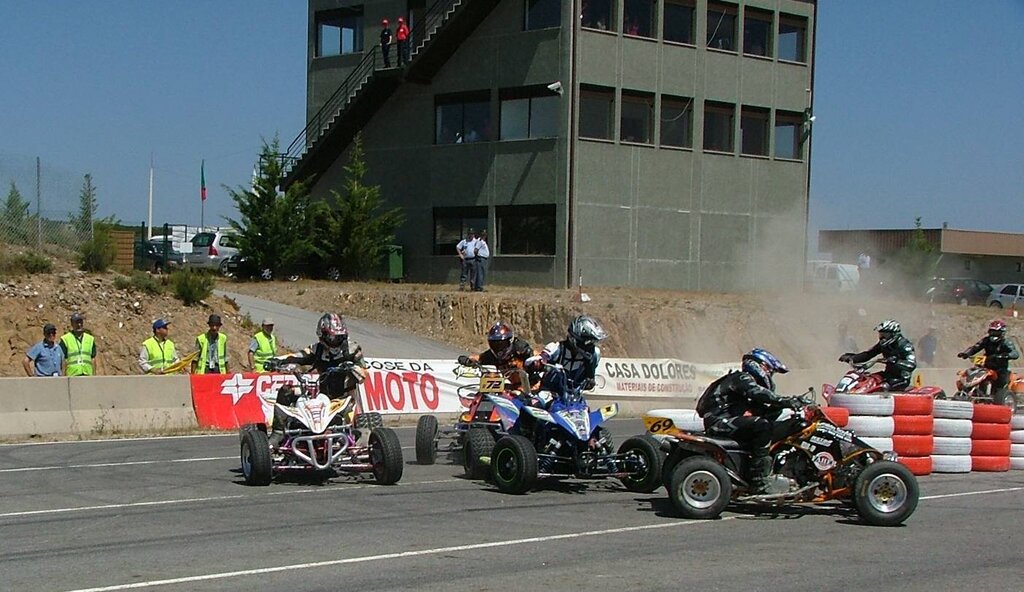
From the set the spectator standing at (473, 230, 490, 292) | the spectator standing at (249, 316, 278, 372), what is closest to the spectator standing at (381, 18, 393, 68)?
the spectator standing at (473, 230, 490, 292)

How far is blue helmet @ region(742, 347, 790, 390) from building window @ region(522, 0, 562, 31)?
28275 mm

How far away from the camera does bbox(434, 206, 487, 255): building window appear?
41312mm

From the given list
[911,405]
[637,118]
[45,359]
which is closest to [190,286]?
[45,359]

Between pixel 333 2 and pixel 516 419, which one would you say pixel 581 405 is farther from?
pixel 333 2

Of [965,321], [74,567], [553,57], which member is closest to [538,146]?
[553,57]

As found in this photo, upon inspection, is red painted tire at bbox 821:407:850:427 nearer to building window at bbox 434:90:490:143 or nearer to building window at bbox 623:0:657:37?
building window at bbox 623:0:657:37

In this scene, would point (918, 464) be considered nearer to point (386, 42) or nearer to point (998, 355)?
point (998, 355)

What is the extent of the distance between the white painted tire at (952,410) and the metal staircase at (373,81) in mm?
27336

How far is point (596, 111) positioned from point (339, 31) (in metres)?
12.2

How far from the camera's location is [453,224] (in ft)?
138

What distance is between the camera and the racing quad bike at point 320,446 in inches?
522

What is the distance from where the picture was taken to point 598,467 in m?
13.0

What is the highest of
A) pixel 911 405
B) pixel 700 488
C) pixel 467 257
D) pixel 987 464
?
pixel 467 257

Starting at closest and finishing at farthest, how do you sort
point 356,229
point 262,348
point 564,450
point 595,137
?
point 564,450 < point 262,348 < point 595,137 < point 356,229
